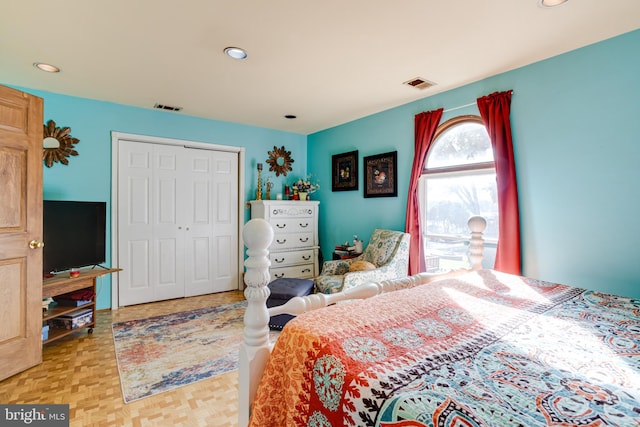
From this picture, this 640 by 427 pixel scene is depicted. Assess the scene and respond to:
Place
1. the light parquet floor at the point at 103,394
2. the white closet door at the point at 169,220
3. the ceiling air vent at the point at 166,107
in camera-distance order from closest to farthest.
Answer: the light parquet floor at the point at 103,394, the ceiling air vent at the point at 166,107, the white closet door at the point at 169,220

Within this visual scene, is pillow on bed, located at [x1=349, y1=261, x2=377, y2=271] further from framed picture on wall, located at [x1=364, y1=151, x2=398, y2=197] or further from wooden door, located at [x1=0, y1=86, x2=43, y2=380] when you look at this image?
wooden door, located at [x1=0, y1=86, x2=43, y2=380]

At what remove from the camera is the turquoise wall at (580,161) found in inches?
83.3

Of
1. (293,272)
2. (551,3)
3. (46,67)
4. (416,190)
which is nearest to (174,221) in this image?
(293,272)

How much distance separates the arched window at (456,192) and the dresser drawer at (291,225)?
1.81 m

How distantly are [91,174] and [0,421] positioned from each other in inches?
101

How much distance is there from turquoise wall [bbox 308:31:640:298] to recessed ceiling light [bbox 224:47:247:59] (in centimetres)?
211

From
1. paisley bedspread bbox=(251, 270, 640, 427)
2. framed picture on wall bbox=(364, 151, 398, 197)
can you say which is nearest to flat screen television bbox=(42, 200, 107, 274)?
paisley bedspread bbox=(251, 270, 640, 427)

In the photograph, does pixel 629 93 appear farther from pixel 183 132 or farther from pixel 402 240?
pixel 183 132

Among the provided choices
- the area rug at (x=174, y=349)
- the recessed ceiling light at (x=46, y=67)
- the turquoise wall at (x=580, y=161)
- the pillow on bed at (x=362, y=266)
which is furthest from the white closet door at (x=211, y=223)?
the turquoise wall at (x=580, y=161)

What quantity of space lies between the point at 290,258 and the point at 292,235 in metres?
0.34

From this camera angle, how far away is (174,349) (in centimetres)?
261

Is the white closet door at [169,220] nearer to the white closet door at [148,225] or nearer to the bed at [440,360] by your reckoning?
the white closet door at [148,225]

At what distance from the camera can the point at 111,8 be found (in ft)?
6.10

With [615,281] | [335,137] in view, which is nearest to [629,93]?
[615,281]
